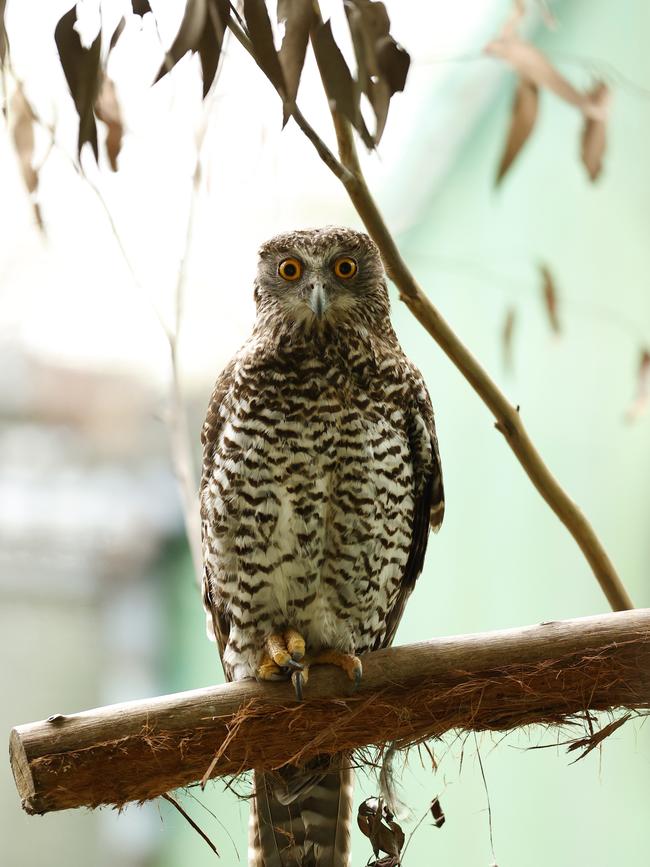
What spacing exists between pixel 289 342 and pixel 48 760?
1.10 metres

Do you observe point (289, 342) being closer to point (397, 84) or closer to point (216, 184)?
point (216, 184)

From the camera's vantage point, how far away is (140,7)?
5.08 ft

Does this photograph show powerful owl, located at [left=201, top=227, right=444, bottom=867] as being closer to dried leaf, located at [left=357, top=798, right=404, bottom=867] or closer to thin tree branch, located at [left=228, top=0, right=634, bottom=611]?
dried leaf, located at [left=357, top=798, right=404, bottom=867]

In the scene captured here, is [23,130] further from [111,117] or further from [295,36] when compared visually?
[295,36]

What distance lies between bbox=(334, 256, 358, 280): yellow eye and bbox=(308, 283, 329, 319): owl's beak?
12 centimetres

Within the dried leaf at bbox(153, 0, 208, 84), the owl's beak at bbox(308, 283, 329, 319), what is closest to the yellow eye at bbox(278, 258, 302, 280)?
the owl's beak at bbox(308, 283, 329, 319)

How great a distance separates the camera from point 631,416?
2.67 m

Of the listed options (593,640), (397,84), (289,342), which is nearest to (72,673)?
(289,342)

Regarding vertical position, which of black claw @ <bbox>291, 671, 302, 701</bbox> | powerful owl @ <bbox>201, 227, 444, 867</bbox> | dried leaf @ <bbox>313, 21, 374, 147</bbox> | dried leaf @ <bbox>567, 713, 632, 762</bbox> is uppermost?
dried leaf @ <bbox>313, 21, 374, 147</bbox>

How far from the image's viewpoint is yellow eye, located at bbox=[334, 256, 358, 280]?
261cm

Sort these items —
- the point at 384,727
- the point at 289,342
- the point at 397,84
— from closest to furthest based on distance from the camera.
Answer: the point at 397,84, the point at 384,727, the point at 289,342

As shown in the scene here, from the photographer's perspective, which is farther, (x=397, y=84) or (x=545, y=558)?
(x=545, y=558)

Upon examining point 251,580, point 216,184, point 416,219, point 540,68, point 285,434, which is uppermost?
point 416,219

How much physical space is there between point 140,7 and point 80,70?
152 mm
